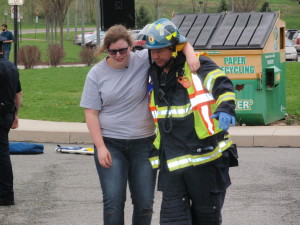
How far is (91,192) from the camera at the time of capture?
8430mm

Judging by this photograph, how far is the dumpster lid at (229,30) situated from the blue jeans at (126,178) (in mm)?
7663

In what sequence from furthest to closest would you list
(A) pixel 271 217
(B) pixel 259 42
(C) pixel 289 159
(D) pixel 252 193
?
(B) pixel 259 42, (C) pixel 289 159, (D) pixel 252 193, (A) pixel 271 217

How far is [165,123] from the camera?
4922 millimetres

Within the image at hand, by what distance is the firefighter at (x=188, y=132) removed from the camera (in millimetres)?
4812

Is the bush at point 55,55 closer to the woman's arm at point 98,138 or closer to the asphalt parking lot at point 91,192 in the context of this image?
the asphalt parking lot at point 91,192

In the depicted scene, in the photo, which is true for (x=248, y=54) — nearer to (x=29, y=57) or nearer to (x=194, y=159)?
(x=194, y=159)

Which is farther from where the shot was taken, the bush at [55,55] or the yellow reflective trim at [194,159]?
the bush at [55,55]

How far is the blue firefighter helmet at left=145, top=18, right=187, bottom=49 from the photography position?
485 cm

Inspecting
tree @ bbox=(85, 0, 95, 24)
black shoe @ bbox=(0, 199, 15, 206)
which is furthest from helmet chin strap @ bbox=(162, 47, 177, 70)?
tree @ bbox=(85, 0, 95, 24)

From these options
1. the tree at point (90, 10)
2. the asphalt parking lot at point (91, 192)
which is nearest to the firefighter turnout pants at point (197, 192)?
the asphalt parking lot at point (91, 192)

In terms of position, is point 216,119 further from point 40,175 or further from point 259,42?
point 259,42

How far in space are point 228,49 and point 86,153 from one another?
318 cm

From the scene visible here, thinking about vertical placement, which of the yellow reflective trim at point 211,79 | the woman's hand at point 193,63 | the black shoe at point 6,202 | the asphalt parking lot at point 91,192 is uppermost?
the woman's hand at point 193,63

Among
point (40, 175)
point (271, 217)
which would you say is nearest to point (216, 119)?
point (271, 217)
